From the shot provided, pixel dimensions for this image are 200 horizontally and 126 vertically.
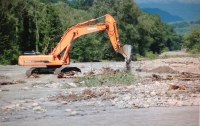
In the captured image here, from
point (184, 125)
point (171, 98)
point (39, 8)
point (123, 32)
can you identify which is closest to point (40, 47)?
point (39, 8)

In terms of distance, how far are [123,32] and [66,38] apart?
1470 inches

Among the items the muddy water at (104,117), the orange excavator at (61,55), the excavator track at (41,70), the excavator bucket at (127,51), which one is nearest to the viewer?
the muddy water at (104,117)

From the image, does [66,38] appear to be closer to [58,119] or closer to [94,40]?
[58,119]

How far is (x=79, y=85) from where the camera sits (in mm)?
19266

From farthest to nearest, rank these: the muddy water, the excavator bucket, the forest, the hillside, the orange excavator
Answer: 1. the forest
2. the orange excavator
3. the excavator bucket
4. the hillside
5. the muddy water

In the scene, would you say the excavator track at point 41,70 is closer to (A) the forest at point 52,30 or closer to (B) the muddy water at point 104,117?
(B) the muddy water at point 104,117

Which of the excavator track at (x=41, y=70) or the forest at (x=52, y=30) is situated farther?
the forest at (x=52, y=30)

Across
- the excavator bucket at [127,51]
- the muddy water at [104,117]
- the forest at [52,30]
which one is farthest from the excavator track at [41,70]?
the forest at [52,30]

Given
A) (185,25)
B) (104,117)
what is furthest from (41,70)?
(104,117)

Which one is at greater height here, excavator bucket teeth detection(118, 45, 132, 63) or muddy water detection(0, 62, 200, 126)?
excavator bucket teeth detection(118, 45, 132, 63)

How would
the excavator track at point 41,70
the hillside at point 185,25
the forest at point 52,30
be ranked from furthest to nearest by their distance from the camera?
the forest at point 52,30, the excavator track at point 41,70, the hillside at point 185,25

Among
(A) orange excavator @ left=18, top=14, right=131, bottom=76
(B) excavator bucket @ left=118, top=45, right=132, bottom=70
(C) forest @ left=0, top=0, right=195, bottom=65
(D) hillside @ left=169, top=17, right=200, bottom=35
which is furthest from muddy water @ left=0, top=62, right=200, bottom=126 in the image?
(C) forest @ left=0, top=0, right=195, bottom=65

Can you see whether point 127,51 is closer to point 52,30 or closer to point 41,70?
point 41,70

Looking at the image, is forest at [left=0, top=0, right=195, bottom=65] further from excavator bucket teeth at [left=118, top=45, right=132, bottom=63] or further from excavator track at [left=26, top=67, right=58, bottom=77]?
excavator bucket teeth at [left=118, top=45, right=132, bottom=63]
